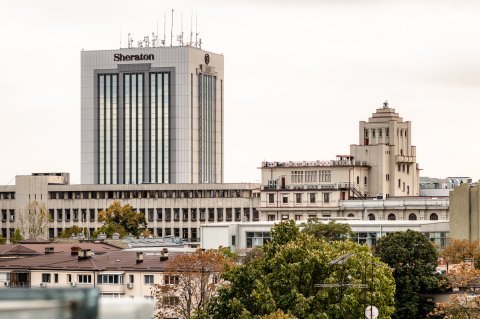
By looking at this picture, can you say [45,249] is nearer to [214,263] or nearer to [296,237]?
[214,263]

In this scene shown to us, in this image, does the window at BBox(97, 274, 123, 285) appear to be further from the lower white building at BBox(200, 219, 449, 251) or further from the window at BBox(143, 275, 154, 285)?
the lower white building at BBox(200, 219, 449, 251)

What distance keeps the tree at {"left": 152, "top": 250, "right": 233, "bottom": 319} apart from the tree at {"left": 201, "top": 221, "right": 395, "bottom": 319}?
12998mm

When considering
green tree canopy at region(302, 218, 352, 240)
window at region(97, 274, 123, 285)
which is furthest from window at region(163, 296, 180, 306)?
green tree canopy at region(302, 218, 352, 240)

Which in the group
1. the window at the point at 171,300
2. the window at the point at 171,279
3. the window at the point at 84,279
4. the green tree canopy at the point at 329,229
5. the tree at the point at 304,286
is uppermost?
the green tree canopy at the point at 329,229

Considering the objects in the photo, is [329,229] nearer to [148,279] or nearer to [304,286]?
[148,279]

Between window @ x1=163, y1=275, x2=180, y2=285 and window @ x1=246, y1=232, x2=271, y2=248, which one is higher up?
window @ x1=246, y1=232, x2=271, y2=248

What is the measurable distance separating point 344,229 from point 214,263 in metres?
49.6

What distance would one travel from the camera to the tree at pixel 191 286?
338 feet

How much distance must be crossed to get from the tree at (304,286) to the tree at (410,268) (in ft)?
43.9

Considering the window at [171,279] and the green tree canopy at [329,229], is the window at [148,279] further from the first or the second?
the green tree canopy at [329,229]

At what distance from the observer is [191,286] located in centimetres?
10375

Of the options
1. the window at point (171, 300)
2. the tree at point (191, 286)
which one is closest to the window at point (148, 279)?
the tree at point (191, 286)

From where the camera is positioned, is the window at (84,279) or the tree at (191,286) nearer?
the tree at (191,286)

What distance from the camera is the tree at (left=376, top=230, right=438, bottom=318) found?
103 meters
